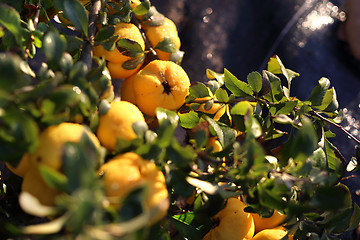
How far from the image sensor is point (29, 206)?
0.36 m

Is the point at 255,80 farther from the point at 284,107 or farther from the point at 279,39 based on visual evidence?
the point at 279,39

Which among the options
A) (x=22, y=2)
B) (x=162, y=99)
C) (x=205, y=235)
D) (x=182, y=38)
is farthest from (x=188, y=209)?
(x=182, y=38)

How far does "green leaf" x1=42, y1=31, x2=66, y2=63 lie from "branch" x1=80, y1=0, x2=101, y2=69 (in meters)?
0.10

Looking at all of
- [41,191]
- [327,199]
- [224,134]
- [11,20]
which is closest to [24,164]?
[41,191]

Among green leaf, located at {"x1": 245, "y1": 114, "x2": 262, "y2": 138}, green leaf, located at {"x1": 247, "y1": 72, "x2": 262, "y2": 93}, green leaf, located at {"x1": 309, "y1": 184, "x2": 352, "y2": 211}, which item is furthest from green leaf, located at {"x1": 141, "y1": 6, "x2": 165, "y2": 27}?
green leaf, located at {"x1": 309, "y1": 184, "x2": 352, "y2": 211}

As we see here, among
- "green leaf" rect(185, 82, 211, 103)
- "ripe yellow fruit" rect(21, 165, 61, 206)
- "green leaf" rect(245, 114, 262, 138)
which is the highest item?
"green leaf" rect(245, 114, 262, 138)

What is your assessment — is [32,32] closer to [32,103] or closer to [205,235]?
[32,103]

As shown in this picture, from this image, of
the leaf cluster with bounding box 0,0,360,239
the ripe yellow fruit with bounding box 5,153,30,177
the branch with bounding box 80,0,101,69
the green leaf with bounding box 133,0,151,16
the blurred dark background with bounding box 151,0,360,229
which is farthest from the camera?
the blurred dark background with bounding box 151,0,360,229

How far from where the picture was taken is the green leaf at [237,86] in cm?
69

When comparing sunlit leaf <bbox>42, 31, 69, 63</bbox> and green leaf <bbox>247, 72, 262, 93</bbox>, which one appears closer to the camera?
sunlit leaf <bbox>42, 31, 69, 63</bbox>

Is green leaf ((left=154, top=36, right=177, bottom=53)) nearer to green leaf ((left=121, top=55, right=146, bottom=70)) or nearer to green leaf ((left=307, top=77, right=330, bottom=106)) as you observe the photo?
green leaf ((left=121, top=55, right=146, bottom=70))

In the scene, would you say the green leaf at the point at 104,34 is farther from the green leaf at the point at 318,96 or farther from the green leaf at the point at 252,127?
the green leaf at the point at 318,96

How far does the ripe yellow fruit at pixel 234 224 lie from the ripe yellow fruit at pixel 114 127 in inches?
9.4

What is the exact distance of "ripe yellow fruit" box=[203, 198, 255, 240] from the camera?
0.63 metres
